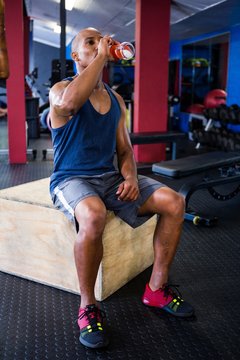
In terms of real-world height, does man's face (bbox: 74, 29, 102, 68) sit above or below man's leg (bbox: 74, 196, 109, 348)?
above

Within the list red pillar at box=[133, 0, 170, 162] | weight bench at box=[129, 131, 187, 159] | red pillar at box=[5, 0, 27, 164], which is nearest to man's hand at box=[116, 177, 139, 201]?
weight bench at box=[129, 131, 187, 159]

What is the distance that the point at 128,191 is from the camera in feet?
5.30

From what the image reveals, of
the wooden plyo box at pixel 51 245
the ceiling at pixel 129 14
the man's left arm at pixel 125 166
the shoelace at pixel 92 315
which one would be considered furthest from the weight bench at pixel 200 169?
the ceiling at pixel 129 14

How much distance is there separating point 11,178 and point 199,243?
225cm

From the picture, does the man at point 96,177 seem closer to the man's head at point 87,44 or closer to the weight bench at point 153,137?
the man's head at point 87,44

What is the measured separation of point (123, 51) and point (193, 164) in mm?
1449

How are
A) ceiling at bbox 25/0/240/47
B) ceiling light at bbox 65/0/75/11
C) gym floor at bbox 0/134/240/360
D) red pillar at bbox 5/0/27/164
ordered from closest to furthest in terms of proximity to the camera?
gym floor at bbox 0/134/240/360, red pillar at bbox 5/0/27/164, ceiling at bbox 25/0/240/47, ceiling light at bbox 65/0/75/11

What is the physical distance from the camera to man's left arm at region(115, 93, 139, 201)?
1620mm

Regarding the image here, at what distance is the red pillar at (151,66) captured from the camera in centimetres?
446

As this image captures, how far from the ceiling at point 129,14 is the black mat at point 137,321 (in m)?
3.24

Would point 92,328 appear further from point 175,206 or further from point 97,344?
point 175,206

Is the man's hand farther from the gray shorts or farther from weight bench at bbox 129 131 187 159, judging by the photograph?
weight bench at bbox 129 131 187 159

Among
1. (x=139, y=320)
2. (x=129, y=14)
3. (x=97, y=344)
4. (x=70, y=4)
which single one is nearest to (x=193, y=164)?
(x=139, y=320)

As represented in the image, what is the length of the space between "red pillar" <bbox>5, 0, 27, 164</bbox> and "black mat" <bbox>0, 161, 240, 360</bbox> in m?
2.92
